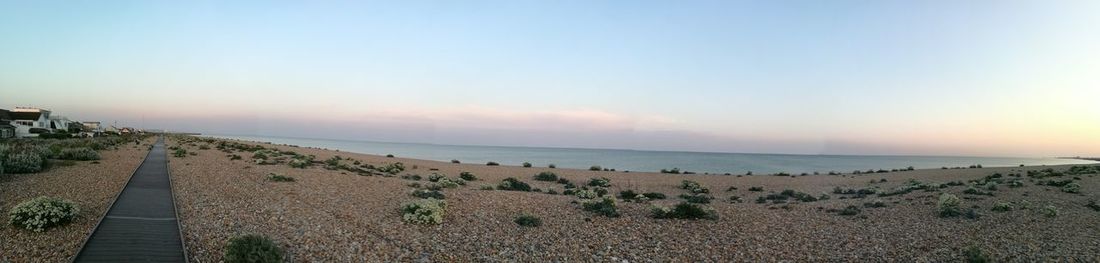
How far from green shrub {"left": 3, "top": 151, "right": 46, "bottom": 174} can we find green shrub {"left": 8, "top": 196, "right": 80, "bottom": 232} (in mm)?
11423

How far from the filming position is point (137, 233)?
8.91 meters

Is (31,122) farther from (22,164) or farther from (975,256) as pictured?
(975,256)

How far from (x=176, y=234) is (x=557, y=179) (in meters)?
22.8

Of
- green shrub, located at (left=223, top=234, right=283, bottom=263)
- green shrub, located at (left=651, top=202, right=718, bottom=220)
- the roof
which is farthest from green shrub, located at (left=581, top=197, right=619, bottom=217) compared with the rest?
the roof

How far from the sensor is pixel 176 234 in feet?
29.3

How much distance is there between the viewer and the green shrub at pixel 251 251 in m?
7.32

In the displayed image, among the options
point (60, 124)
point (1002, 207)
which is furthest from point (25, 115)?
point (1002, 207)

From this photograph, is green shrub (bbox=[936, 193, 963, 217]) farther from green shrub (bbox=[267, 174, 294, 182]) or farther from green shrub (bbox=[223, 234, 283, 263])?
green shrub (bbox=[267, 174, 294, 182])

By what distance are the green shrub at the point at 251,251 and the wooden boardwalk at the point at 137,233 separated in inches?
27.7

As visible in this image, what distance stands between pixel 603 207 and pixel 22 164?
20.2 metres

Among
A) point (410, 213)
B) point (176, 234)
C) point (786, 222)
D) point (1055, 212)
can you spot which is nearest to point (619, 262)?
point (410, 213)

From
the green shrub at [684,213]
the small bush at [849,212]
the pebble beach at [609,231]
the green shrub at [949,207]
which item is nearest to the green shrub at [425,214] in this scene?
the pebble beach at [609,231]

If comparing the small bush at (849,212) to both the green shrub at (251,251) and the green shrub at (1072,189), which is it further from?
the green shrub at (251,251)

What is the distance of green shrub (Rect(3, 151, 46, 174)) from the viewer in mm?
17094
